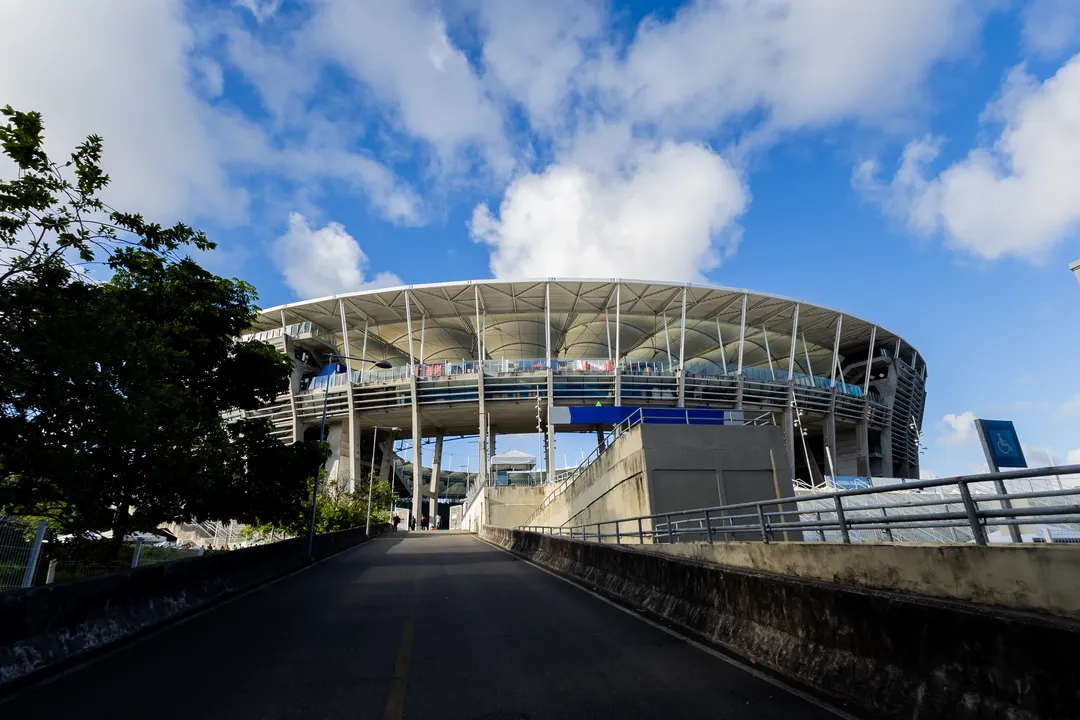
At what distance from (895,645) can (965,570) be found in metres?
1.46

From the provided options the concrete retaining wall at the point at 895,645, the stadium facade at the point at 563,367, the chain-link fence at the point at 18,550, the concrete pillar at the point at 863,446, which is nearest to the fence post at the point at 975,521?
the concrete retaining wall at the point at 895,645

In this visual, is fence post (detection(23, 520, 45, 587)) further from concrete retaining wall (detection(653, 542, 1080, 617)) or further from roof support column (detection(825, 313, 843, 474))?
roof support column (detection(825, 313, 843, 474))

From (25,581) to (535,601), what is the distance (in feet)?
29.0

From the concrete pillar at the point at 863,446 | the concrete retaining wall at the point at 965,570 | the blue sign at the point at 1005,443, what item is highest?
the concrete pillar at the point at 863,446

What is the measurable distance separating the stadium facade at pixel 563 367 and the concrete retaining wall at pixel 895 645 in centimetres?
4552

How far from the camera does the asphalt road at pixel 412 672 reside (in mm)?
4191

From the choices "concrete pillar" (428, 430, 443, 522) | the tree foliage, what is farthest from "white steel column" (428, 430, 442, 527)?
the tree foliage

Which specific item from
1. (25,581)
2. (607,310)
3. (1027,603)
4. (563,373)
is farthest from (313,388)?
(1027,603)

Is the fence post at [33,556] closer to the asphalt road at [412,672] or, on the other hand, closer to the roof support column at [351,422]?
the asphalt road at [412,672]

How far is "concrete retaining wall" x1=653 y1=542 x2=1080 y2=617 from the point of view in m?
4.01

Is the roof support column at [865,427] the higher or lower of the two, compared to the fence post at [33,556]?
higher

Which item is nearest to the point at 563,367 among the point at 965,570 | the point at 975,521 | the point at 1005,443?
the point at 1005,443

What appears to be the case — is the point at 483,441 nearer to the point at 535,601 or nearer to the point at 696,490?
the point at 696,490

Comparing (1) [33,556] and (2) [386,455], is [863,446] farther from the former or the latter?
(1) [33,556]
